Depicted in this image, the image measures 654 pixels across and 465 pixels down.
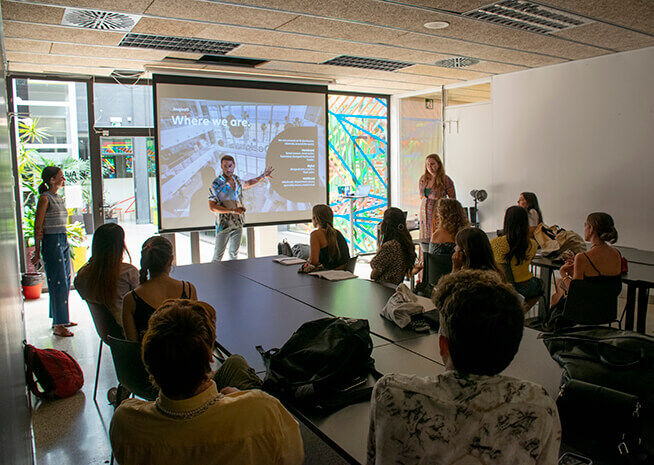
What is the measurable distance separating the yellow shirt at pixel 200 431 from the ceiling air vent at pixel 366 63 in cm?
525

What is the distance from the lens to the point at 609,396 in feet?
4.88

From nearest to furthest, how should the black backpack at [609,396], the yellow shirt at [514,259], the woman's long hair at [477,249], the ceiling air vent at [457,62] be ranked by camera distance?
1. the black backpack at [609,396]
2. the woman's long hair at [477,249]
3. the yellow shirt at [514,259]
4. the ceiling air vent at [457,62]

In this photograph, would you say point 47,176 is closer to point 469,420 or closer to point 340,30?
point 340,30

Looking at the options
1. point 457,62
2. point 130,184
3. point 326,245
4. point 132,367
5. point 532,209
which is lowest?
point 132,367

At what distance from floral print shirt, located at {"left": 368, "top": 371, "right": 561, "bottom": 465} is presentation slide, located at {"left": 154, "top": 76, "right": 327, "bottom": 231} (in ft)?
18.4

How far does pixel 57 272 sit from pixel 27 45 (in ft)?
7.15

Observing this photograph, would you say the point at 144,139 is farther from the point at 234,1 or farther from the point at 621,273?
the point at 621,273

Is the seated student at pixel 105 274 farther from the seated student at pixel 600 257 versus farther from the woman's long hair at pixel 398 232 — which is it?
the seated student at pixel 600 257

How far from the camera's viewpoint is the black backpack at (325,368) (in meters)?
1.75

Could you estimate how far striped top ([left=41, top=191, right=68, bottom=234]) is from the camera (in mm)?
4750

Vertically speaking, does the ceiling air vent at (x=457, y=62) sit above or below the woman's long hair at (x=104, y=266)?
above

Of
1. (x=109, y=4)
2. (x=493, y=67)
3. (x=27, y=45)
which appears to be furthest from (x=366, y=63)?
(x=27, y=45)

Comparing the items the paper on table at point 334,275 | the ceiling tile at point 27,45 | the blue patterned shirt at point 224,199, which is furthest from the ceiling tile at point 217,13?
the blue patterned shirt at point 224,199

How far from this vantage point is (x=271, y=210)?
24.3 feet
